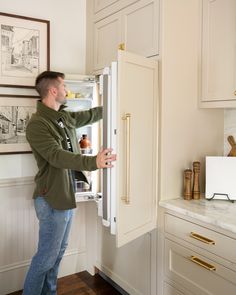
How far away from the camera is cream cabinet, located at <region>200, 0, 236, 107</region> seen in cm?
204

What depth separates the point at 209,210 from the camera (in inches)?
74.5

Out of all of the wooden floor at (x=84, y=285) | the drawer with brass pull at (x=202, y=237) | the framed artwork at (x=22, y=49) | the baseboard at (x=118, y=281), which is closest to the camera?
the drawer with brass pull at (x=202, y=237)

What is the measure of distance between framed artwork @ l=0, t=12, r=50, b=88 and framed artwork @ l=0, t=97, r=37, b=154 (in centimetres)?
13

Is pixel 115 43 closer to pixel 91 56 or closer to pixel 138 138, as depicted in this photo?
pixel 91 56

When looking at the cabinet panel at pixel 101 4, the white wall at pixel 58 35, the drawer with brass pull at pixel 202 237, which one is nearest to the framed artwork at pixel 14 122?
the white wall at pixel 58 35

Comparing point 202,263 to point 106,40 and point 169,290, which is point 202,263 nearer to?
point 169,290

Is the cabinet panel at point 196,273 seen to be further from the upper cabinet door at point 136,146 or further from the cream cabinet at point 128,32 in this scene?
the cream cabinet at point 128,32

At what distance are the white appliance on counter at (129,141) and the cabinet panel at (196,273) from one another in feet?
0.76

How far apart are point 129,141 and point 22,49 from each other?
1.35 m

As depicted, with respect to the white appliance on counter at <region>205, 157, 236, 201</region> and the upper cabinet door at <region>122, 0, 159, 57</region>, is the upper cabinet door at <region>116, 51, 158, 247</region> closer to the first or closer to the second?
the upper cabinet door at <region>122, 0, 159, 57</region>

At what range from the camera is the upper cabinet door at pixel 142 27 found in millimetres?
2064

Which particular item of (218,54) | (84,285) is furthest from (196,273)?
(218,54)

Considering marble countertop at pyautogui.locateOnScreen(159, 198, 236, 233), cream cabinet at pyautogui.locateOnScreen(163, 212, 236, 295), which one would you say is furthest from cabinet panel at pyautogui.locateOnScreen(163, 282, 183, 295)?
marble countertop at pyautogui.locateOnScreen(159, 198, 236, 233)

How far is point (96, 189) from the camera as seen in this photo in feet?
8.51
